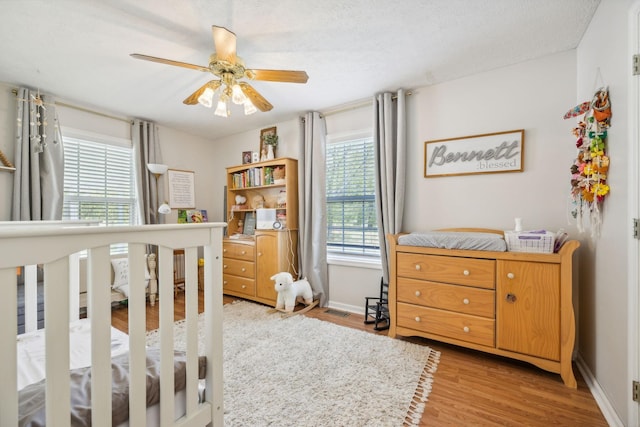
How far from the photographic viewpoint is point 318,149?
325 centimetres

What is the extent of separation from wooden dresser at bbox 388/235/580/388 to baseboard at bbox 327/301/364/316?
0.66 m

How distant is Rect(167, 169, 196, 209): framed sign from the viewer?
3912 millimetres

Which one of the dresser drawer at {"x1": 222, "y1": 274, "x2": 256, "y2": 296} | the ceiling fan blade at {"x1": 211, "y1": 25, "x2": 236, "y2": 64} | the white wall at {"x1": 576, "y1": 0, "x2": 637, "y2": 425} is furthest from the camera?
the dresser drawer at {"x1": 222, "y1": 274, "x2": 256, "y2": 296}

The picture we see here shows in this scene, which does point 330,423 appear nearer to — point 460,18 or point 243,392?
point 243,392

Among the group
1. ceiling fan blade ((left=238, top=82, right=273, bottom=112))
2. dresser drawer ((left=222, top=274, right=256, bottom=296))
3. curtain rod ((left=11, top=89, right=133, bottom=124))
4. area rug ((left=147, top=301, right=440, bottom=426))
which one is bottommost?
area rug ((left=147, top=301, right=440, bottom=426))

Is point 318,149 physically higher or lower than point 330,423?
higher

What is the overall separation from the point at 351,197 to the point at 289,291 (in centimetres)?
128

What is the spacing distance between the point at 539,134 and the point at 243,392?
2.87 m

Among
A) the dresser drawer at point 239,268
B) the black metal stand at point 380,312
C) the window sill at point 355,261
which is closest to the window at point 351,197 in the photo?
the window sill at point 355,261

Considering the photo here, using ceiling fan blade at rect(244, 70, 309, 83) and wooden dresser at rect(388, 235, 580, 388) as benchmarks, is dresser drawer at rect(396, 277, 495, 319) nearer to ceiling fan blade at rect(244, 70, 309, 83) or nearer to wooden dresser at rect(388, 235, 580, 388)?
wooden dresser at rect(388, 235, 580, 388)

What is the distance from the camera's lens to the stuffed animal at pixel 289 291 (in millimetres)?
2979

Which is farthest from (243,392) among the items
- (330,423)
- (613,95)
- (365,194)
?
(613,95)

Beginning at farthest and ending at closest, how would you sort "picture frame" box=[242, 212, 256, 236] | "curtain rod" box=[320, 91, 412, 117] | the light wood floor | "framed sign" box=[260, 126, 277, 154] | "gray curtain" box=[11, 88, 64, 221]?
"picture frame" box=[242, 212, 256, 236]
"framed sign" box=[260, 126, 277, 154]
"curtain rod" box=[320, 91, 412, 117]
"gray curtain" box=[11, 88, 64, 221]
the light wood floor

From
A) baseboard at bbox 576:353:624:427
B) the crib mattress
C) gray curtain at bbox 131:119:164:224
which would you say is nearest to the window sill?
baseboard at bbox 576:353:624:427
